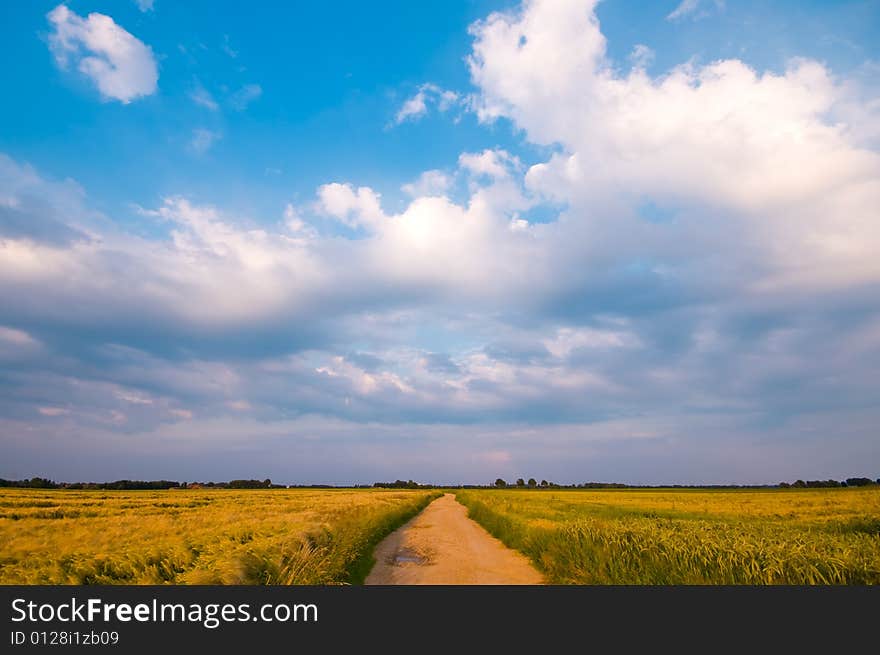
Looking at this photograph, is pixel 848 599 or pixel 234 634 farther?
pixel 848 599

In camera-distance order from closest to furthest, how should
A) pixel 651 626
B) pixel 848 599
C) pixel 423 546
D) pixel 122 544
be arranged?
pixel 651 626
pixel 848 599
pixel 122 544
pixel 423 546

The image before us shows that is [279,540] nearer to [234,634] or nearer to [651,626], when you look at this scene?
[234,634]

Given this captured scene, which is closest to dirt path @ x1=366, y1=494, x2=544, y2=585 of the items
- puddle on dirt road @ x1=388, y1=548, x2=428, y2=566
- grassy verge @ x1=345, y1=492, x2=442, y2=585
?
puddle on dirt road @ x1=388, y1=548, x2=428, y2=566

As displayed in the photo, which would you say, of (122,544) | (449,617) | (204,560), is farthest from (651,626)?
(122,544)

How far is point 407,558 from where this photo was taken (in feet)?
57.3

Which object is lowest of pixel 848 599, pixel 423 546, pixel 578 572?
pixel 423 546

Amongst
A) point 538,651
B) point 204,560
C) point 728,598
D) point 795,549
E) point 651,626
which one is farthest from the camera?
Result: point 795,549

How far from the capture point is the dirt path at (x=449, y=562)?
528 inches

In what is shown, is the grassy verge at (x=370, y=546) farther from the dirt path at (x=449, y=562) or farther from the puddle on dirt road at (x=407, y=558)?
the puddle on dirt road at (x=407, y=558)

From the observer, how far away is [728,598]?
8484 millimetres

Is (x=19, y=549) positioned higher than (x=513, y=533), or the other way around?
(x=19, y=549)

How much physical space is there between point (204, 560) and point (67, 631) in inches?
113

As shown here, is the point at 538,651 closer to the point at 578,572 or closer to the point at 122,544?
the point at 578,572

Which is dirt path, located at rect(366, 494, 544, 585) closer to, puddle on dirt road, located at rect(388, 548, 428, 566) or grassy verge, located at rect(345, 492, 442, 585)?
puddle on dirt road, located at rect(388, 548, 428, 566)
